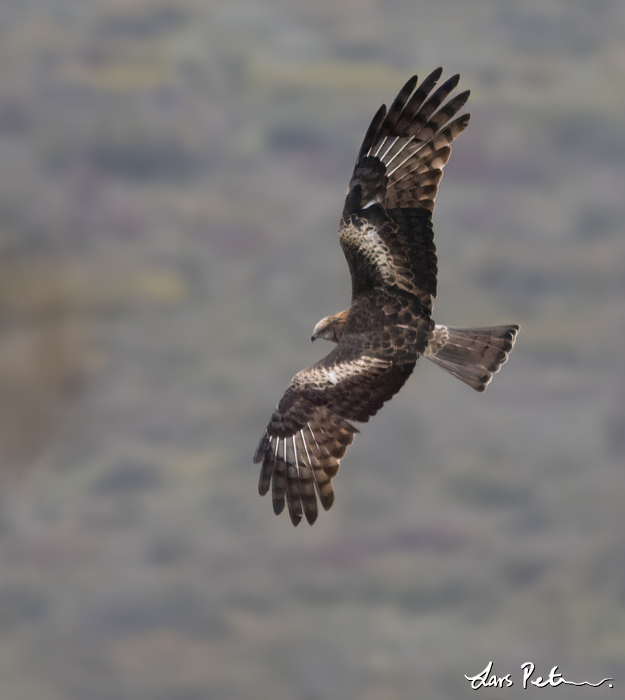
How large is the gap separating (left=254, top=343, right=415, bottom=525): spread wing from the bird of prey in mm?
14

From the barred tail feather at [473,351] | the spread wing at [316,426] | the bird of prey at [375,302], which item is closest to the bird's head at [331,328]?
the bird of prey at [375,302]

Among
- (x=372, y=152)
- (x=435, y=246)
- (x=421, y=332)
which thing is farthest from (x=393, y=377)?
(x=372, y=152)

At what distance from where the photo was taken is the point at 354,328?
17125 millimetres

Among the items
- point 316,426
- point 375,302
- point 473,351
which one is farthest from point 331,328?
point 473,351

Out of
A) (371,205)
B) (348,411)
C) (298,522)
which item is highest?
(371,205)

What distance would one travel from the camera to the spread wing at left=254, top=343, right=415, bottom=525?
664 inches

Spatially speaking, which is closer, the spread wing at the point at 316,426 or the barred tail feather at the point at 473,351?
→ the spread wing at the point at 316,426

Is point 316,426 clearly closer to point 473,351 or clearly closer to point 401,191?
point 473,351

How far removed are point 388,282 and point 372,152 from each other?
76.5 inches

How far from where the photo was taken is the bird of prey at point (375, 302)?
16.8 meters

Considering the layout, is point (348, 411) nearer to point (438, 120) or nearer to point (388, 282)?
point (388, 282)

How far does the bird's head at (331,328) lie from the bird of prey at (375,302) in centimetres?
32

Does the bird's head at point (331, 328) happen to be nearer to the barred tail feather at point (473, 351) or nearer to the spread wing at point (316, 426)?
the spread wing at point (316, 426)

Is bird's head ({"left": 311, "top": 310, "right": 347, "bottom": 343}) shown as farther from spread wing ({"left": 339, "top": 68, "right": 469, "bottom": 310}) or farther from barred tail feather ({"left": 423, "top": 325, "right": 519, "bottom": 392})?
barred tail feather ({"left": 423, "top": 325, "right": 519, "bottom": 392})
